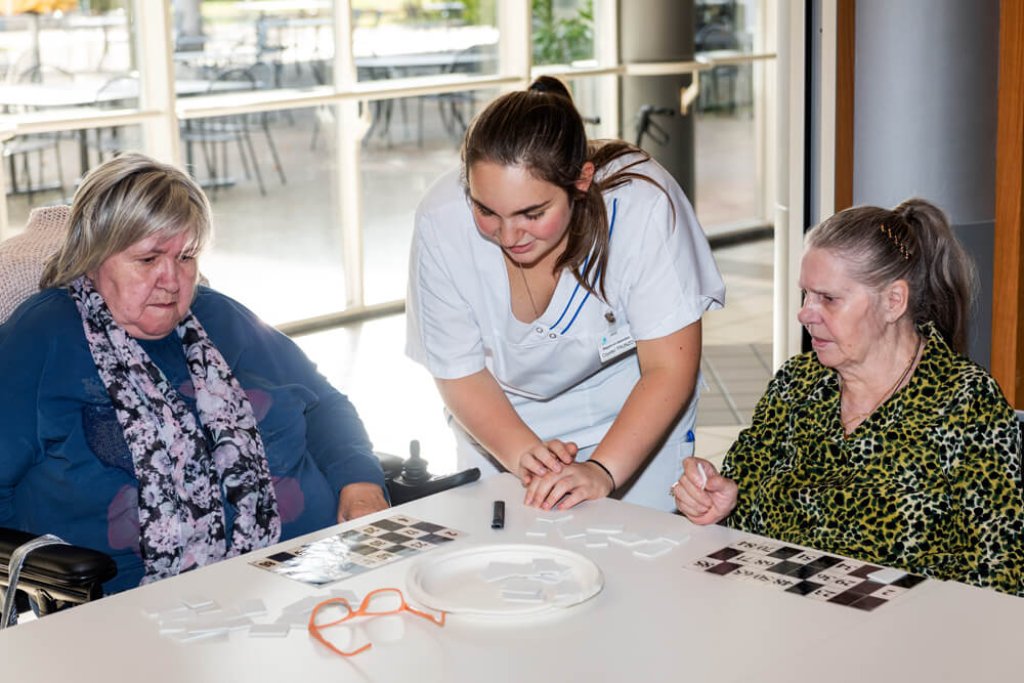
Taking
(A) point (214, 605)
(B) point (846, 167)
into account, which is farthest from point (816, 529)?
(B) point (846, 167)

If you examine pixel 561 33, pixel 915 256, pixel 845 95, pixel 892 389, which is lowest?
pixel 892 389

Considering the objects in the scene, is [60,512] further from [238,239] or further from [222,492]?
[238,239]

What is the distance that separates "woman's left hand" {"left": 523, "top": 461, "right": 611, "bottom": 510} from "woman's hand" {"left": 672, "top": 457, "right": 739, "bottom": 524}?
141 millimetres

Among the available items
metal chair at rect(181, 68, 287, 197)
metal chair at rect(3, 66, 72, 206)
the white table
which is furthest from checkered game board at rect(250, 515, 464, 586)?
metal chair at rect(181, 68, 287, 197)

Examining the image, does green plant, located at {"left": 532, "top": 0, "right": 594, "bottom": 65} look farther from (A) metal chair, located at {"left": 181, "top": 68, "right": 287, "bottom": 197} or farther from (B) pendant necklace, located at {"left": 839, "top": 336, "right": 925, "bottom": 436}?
(B) pendant necklace, located at {"left": 839, "top": 336, "right": 925, "bottom": 436}

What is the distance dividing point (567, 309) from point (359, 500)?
1.73 feet

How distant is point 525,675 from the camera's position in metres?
1.64

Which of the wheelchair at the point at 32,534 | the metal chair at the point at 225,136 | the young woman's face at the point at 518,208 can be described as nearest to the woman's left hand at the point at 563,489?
the wheelchair at the point at 32,534

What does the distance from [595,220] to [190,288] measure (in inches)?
29.4

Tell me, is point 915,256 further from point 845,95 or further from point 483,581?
point 845,95

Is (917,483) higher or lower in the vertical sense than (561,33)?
lower

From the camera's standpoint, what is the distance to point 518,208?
217 centimetres

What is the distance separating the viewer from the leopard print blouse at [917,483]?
209 cm

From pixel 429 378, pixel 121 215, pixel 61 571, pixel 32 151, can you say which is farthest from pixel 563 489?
pixel 32 151
